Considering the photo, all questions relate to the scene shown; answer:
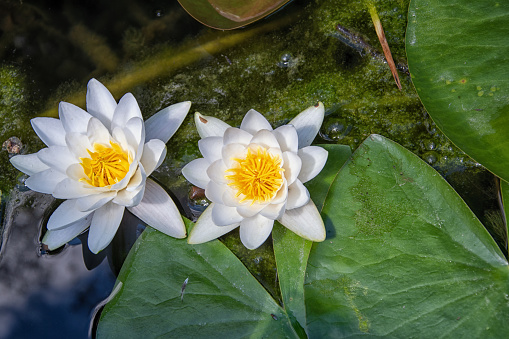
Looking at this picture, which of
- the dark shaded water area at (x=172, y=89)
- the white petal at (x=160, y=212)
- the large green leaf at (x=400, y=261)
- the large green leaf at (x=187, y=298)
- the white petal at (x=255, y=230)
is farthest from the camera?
the dark shaded water area at (x=172, y=89)

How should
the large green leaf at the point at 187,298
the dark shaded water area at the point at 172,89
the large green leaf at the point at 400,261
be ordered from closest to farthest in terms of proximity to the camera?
the large green leaf at the point at 400,261 → the large green leaf at the point at 187,298 → the dark shaded water area at the point at 172,89

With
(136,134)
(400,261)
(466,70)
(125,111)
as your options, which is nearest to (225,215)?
(136,134)

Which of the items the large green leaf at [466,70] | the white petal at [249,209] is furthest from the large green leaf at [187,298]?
the large green leaf at [466,70]

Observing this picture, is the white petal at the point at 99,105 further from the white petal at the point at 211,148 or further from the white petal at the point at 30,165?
the white petal at the point at 211,148

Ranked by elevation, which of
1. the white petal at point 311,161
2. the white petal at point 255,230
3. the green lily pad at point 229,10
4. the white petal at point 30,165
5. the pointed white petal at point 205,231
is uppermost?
the green lily pad at point 229,10

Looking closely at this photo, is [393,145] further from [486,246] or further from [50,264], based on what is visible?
[50,264]

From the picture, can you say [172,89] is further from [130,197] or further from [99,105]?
[130,197]

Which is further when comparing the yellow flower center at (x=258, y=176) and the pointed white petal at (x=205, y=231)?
the pointed white petal at (x=205, y=231)
